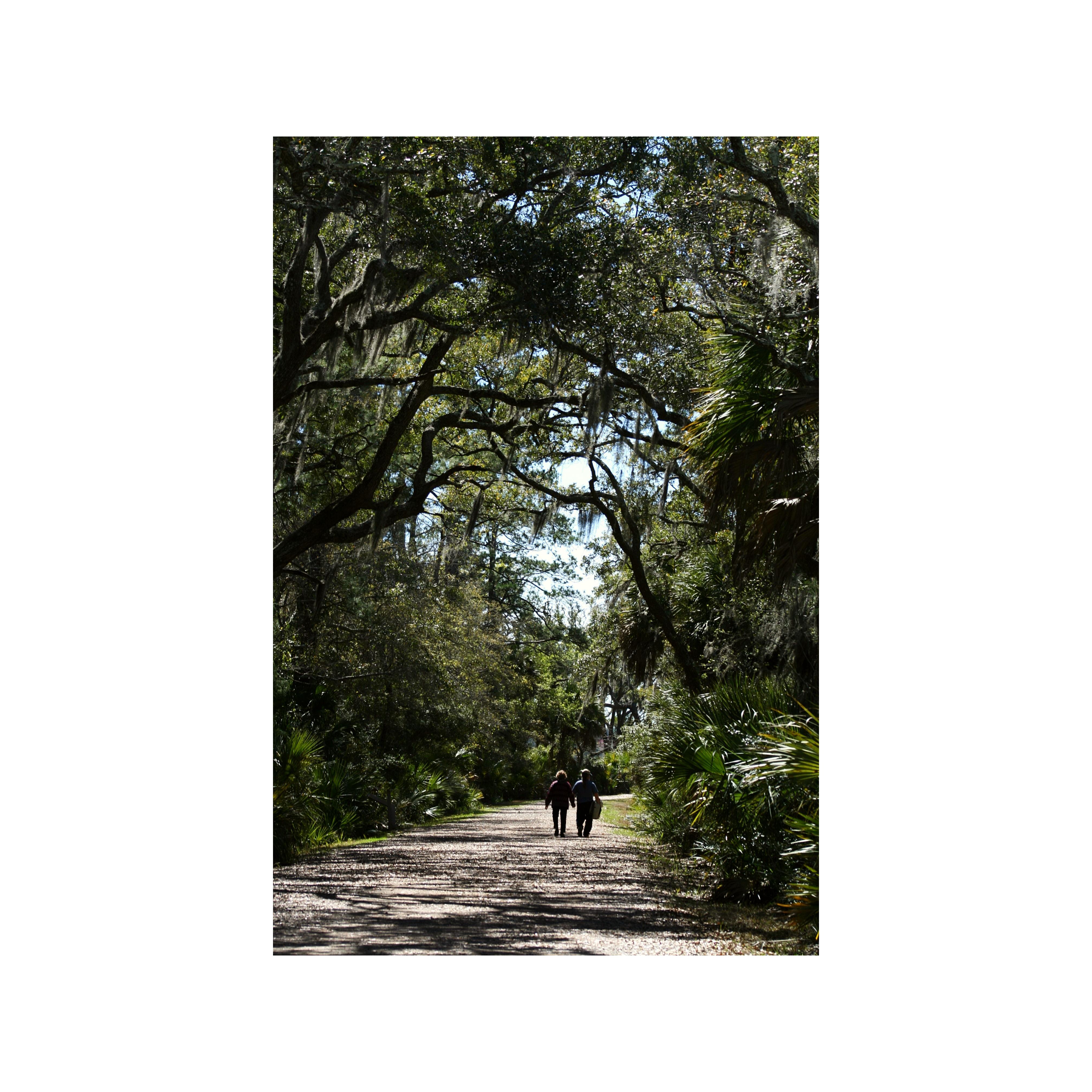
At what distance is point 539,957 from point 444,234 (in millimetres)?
5042

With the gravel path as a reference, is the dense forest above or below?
above

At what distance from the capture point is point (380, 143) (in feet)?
22.3

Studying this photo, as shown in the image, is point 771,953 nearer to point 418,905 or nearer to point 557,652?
point 418,905

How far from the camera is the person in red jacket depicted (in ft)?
42.7

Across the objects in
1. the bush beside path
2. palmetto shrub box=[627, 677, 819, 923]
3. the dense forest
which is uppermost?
the dense forest

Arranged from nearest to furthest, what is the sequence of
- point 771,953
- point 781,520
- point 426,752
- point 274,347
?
1. point 771,953
2. point 781,520
3. point 274,347
4. point 426,752

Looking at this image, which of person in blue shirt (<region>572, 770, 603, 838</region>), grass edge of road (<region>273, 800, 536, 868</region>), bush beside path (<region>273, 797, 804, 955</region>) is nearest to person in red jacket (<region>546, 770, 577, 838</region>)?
person in blue shirt (<region>572, 770, 603, 838</region>)

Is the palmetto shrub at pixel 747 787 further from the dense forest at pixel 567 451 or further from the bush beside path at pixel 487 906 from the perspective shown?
the bush beside path at pixel 487 906

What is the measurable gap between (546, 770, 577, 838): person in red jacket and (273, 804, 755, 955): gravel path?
1228 mm

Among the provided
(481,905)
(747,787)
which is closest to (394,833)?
(481,905)

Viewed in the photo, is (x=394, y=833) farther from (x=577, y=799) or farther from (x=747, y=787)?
(x=747, y=787)

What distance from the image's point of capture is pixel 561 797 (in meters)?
13.0

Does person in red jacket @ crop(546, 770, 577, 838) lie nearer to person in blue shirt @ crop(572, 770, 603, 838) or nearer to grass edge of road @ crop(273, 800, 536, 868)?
person in blue shirt @ crop(572, 770, 603, 838)
